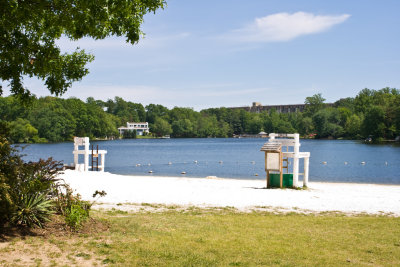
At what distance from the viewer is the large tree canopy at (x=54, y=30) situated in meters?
7.79

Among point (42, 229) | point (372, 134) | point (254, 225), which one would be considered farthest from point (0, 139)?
point (372, 134)

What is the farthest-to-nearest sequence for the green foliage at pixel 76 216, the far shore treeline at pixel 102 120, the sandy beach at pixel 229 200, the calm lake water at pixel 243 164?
the far shore treeline at pixel 102 120 < the calm lake water at pixel 243 164 < the sandy beach at pixel 229 200 < the green foliage at pixel 76 216

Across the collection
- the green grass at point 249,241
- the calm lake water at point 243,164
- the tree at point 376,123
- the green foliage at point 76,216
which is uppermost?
the tree at point 376,123

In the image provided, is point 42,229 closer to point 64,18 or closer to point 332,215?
point 64,18

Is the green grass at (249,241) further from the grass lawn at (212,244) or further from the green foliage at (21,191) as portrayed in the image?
the green foliage at (21,191)

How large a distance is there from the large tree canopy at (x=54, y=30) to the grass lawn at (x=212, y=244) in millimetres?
3540

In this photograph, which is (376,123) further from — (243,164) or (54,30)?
(54,30)

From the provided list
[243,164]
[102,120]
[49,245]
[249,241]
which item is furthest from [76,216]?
[102,120]

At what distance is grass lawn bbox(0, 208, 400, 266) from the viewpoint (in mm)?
7008

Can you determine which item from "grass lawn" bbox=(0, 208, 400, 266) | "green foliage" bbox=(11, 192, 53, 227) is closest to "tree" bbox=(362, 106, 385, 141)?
"grass lawn" bbox=(0, 208, 400, 266)

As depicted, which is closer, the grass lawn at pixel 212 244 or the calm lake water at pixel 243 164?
the grass lawn at pixel 212 244

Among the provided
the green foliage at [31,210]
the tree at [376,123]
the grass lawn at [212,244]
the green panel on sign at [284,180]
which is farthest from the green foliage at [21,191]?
the tree at [376,123]

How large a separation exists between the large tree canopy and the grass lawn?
3.54 m

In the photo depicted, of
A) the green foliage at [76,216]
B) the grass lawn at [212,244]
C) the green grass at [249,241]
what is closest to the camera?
the grass lawn at [212,244]
